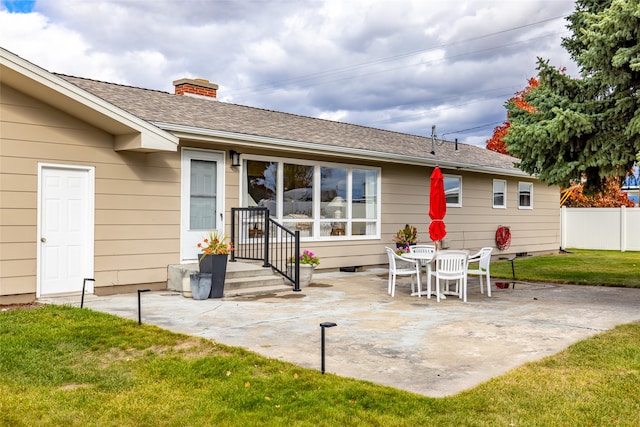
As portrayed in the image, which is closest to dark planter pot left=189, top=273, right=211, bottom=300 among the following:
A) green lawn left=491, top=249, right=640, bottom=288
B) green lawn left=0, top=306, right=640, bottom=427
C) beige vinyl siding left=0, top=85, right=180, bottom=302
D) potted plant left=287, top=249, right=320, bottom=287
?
beige vinyl siding left=0, top=85, right=180, bottom=302

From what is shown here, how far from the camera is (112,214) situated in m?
8.67

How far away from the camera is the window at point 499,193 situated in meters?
17.3

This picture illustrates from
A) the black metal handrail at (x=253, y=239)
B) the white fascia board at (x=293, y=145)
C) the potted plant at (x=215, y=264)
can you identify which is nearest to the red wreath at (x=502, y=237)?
the white fascia board at (x=293, y=145)

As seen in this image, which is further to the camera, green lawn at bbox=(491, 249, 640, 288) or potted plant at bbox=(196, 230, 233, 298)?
green lawn at bbox=(491, 249, 640, 288)

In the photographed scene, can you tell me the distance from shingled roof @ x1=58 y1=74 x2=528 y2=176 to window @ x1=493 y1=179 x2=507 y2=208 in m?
0.59

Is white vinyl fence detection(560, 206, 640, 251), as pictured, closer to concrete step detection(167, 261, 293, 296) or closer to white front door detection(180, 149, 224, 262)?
concrete step detection(167, 261, 293, 296)

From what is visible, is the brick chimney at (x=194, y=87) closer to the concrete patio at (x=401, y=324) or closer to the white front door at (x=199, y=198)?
the white front door at (x=199, y=198)

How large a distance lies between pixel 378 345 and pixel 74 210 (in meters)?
5.41

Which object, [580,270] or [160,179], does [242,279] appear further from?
[580,270]

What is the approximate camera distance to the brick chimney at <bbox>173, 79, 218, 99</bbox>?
1289cm

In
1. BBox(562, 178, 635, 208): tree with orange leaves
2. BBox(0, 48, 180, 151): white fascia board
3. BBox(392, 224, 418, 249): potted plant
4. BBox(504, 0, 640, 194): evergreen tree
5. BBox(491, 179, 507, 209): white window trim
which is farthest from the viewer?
BBox(562, 178, 635, 208): tree with orange leaves

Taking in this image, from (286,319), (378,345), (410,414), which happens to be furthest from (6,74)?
(410,414)

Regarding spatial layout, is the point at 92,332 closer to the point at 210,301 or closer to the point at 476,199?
the point at 210,301

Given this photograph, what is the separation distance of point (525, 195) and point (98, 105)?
15.4 metres
